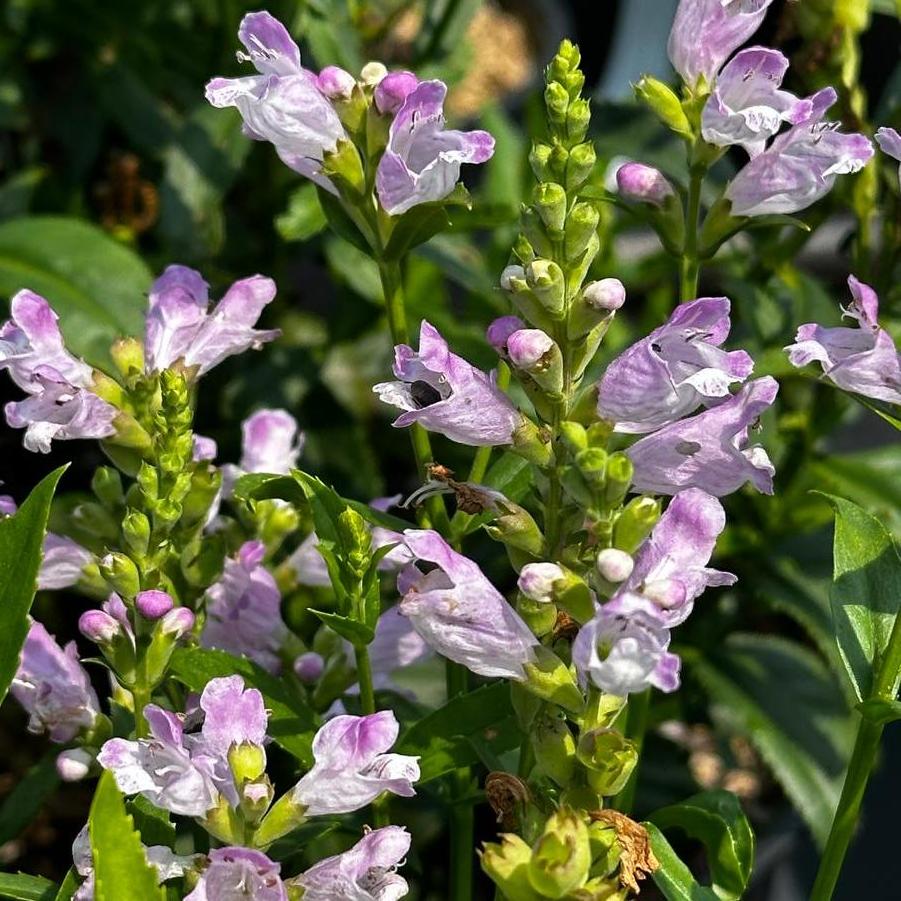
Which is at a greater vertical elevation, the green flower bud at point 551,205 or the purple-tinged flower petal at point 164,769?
the green flower bud at point 551,205

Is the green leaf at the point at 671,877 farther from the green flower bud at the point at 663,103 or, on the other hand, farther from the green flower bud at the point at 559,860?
the green flower bud at the point at 663,103

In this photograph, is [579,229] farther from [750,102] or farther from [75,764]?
[75,764]

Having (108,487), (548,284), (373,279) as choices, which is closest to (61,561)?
(108,487)

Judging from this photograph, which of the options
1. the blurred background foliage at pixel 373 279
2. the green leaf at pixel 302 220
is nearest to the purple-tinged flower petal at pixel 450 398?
the blurred background foliage at pixel 373 279

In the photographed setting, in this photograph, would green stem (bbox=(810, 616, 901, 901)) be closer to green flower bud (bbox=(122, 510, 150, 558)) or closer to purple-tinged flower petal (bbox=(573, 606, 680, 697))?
purple-tinged flower petal (bbox=(573, 606, 680, 697))

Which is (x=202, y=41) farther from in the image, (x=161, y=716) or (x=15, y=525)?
(x=161, y=716)
